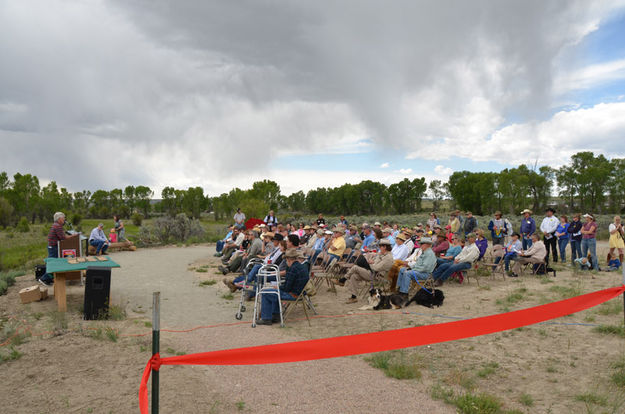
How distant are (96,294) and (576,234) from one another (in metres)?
12.4

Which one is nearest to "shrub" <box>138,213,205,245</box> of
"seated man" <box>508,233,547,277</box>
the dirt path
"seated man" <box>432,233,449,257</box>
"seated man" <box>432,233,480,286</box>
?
the dirt path

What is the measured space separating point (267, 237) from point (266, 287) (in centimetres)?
284

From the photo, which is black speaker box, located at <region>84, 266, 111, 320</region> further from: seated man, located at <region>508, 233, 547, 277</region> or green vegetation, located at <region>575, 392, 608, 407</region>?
seated man, located at <region>508, 233, 547, 277</region>

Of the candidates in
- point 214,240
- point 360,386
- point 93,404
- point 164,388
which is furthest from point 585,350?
point 214,240

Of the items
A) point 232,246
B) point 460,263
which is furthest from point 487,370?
point 232,246

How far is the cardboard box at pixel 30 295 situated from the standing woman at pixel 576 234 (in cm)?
1364

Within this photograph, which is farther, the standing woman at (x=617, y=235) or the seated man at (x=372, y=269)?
the standing woman at (x=617, y=235)

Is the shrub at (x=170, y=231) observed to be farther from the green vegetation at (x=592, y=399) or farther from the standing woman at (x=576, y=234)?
A: the green vegetation at (x=592, y=399)

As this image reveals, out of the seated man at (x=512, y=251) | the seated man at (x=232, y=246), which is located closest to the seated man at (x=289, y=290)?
the seated man at (x=232, y=246)

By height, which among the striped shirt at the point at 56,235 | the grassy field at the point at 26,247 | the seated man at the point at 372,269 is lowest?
the grassy field at the point at 26,247

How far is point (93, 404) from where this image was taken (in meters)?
3.68

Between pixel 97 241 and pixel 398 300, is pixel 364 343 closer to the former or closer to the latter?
pixel 398 300

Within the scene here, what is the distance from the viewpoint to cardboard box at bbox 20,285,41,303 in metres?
7.73

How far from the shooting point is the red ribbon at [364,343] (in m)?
2.51
